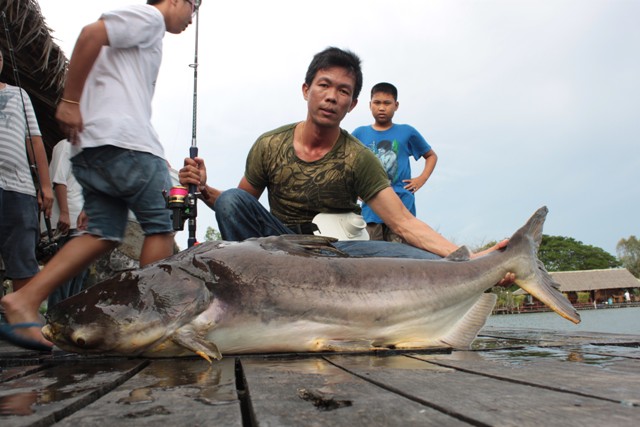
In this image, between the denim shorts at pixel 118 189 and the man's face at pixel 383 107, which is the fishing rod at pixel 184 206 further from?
the man's face at pixel 383 107

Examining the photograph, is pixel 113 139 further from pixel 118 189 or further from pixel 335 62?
pixel 335 62

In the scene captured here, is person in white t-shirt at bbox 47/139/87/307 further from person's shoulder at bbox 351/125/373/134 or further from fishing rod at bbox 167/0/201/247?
person's shoulder at bbox 351/125/373/134

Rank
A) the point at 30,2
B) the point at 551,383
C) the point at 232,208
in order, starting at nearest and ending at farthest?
the point at 551,383
the point at 232,208
the point at 30,2

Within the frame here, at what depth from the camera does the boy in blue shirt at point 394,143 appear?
5426 mm

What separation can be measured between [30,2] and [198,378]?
5224 mm

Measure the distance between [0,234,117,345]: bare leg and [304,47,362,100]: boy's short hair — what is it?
80.2 inches

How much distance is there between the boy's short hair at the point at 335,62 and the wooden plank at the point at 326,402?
2.81 meters

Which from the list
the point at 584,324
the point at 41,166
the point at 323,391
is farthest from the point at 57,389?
the point at 584,324

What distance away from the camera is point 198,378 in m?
1.47

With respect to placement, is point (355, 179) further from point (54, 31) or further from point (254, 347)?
point (54, 31)

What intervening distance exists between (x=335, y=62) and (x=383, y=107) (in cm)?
193

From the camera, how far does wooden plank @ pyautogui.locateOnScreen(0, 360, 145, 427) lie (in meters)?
1.00

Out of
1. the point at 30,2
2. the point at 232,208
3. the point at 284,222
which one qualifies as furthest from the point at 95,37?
the point at 30,2

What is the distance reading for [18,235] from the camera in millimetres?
3406
